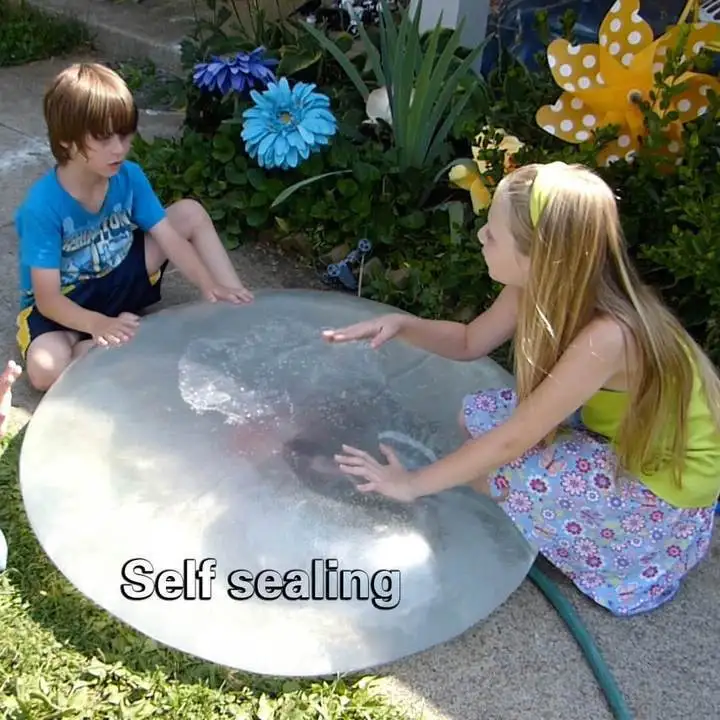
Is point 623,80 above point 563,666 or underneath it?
above

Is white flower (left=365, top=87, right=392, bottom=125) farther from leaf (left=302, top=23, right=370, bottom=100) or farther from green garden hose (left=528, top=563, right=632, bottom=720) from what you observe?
green garden hose (left=528, top=563, right=632, bottom=720)

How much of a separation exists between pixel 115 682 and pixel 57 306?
3.00ft

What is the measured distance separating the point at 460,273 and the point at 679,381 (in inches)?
38.9

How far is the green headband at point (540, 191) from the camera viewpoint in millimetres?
1620

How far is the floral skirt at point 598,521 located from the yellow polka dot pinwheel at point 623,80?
0.88m

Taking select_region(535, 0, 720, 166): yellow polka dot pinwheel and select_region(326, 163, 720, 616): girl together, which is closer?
select_region(326, 163, 720, 616): girl

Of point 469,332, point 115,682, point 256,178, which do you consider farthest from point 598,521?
point 256,178

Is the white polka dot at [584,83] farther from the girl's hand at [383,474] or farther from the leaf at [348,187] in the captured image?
the girl's hand at [383,474]

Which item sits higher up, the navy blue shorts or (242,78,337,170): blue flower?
(242,78,337,170): blue flower

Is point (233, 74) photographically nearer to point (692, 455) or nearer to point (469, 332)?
point (469, 332)

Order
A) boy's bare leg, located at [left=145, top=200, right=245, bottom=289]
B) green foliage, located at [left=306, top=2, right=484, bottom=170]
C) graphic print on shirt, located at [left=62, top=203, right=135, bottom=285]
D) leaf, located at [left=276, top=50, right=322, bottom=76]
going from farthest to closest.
A: leaf, located at [left=276, top=50, right=322, bottom=76] → green foliage, located at [left=306, top=2, right=484, bottom=170] → boy's bare leg, located at [left=145, top=200, right=245, bottom=289] → graphic print on shirt, located at [left=62, top=203, right=135, bottom=285]

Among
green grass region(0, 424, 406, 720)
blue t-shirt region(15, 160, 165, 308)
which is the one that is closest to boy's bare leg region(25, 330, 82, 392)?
blue t-shirt region(15, 160, 165, 308)

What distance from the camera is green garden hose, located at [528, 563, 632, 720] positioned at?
5.67ft

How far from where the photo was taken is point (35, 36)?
445 cm
